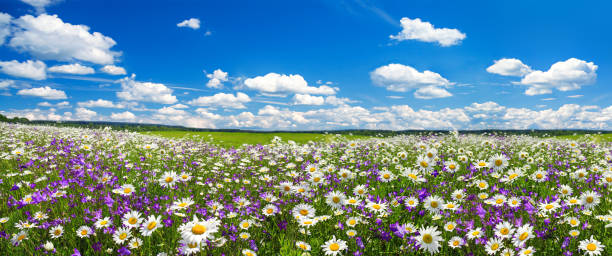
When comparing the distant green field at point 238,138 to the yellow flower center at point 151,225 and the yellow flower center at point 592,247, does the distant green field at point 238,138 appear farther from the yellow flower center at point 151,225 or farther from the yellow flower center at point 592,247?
the yellow flower center at point 151,225

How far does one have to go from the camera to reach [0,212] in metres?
5.50

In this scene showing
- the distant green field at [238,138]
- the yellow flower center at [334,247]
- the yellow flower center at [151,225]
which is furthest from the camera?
the distant green field at [238,138]

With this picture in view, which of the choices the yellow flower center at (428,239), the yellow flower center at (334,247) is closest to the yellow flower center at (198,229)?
the yellow flower center at (334,247)

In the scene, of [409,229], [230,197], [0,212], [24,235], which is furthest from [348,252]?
[0,212]

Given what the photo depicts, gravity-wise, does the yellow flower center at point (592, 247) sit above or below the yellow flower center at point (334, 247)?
below

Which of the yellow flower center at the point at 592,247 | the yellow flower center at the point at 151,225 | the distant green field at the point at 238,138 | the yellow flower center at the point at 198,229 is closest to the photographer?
the yellow flower center at the point at 198,229

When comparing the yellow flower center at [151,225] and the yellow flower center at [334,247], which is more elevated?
the yellow flower center at [151,225]

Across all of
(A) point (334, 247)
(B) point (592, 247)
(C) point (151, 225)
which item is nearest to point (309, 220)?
(A) point (334, 247)

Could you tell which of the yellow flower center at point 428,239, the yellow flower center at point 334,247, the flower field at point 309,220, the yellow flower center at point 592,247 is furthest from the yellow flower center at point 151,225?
the yellow flower center at point 592,247

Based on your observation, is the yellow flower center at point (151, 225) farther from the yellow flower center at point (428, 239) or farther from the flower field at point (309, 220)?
the yellow flower center at point (428, 239)

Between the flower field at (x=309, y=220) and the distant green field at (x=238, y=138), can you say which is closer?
the flower field at (x=309, y=220)

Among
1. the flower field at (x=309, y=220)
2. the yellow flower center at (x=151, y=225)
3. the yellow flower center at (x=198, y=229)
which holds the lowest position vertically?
the flower field at (x=309, y=220)

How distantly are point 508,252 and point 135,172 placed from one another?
796 cm

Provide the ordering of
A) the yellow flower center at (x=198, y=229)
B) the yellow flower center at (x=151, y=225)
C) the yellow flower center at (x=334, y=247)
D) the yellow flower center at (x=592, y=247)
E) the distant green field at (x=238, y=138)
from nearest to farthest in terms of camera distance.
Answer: the yellow flower center at (x=198, y=229) → the yellow flower center at (x=151, y=225) → the yellow flower center at (x=334, y=247) → the yellow flower center at (x=592, y=247) → the distant green field at (x=238, y=138)
